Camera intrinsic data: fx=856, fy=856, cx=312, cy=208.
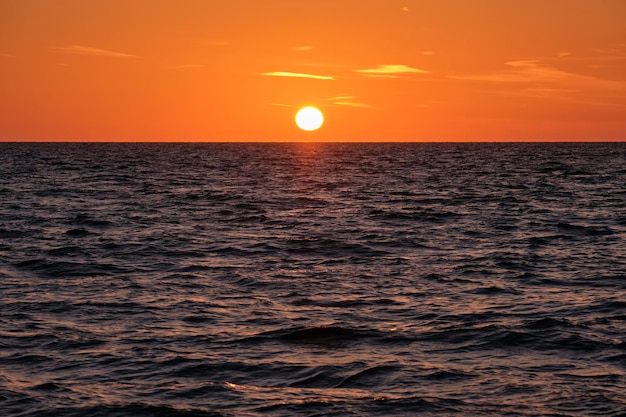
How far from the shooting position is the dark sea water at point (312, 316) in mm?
13234

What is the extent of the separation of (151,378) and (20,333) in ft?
14.4

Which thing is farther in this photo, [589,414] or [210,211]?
[210,211]

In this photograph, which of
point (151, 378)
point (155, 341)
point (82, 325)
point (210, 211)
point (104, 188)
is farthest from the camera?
point (104, 188)

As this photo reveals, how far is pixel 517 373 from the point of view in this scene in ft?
47.2

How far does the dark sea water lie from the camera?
13.2 metres

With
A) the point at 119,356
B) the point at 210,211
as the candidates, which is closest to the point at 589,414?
the point at 119,356

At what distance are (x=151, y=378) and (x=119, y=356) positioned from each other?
1.52m

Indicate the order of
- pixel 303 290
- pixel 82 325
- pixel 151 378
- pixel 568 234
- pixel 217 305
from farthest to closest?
1. pixel 568 234
2. pixel 303 290
3. pixel 217 305
4. pixel 82 325
5. pixel 151 378

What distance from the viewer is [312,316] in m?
18.8

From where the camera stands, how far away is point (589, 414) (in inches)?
485

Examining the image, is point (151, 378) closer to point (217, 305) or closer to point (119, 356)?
point (119, 356)

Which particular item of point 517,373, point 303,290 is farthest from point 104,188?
point 517,373

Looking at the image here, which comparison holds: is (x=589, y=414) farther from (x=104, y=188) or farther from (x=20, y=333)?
(x=104, y=188)

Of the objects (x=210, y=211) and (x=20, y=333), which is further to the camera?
(x=210, y=211)
